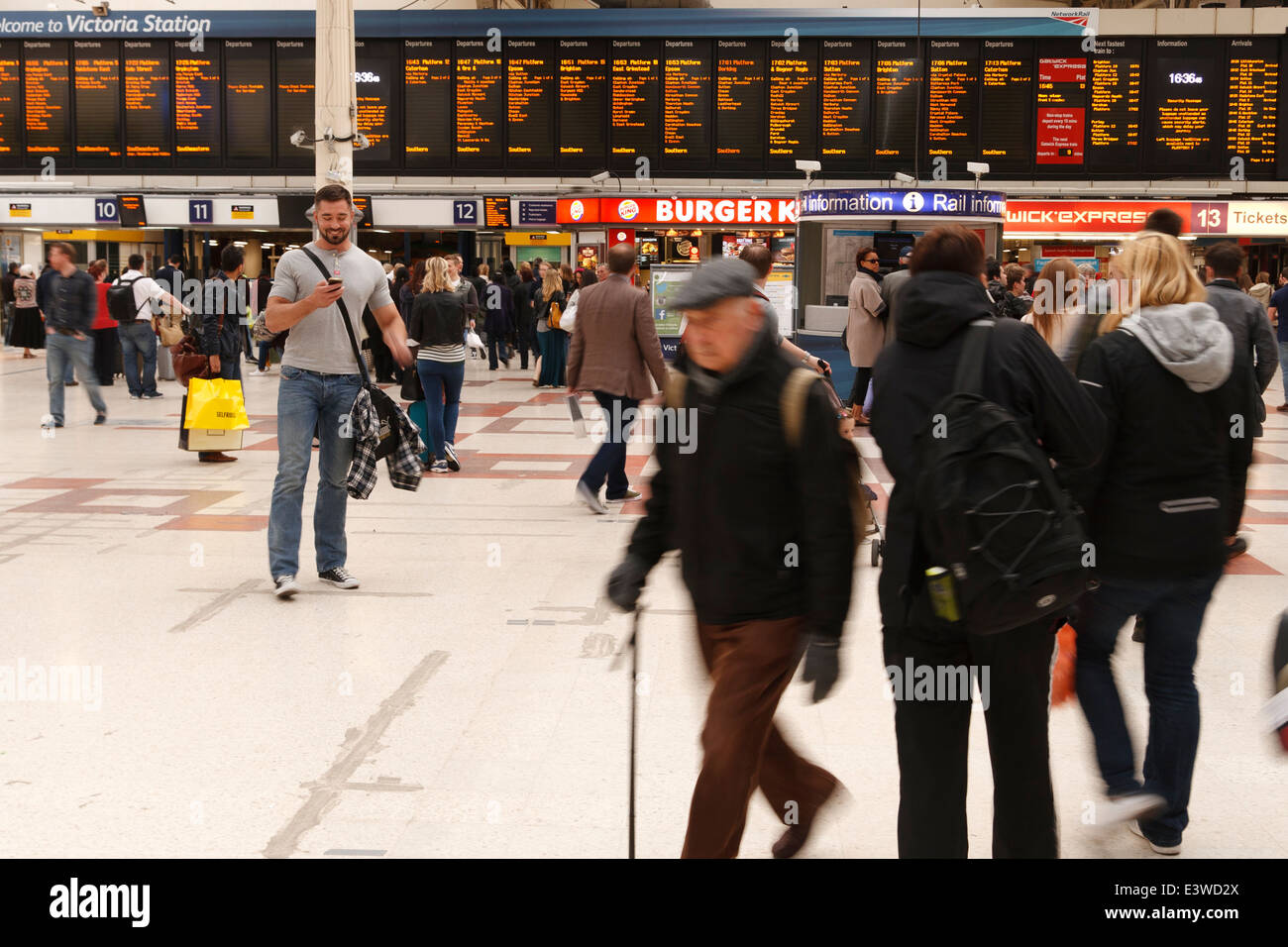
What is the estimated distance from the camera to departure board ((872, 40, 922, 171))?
20719 millimetres

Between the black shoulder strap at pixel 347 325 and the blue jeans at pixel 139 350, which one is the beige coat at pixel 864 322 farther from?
the blue jeans at pixel 139 350

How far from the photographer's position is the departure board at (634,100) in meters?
21.1

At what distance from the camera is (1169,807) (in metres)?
3.78

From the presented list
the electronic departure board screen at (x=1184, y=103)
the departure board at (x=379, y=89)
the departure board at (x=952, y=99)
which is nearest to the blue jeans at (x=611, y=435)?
the departure board at (x=952, y=99)

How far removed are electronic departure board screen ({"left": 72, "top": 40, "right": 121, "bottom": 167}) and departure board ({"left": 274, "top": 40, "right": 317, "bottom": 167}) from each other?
8.95 ft

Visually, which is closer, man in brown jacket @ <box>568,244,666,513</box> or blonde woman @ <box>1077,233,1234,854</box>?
blonde woman @ <box>1077,233,1234,854</box>

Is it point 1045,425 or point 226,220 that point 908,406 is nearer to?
point 1045,425

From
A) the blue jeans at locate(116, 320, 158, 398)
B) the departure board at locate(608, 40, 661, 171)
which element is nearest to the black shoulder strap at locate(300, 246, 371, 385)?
the blue jeans at locate(116, 320, 158, 398)

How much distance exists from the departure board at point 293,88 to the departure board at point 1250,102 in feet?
47.8

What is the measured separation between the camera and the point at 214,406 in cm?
1104

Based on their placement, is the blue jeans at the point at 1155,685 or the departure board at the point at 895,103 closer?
the blue jeans at the point at 1155,685

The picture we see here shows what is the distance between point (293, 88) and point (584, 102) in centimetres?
478

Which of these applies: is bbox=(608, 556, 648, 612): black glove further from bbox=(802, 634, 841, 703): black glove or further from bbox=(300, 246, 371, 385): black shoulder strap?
bbox=(300, 246, 371, 385): black shoulder strap

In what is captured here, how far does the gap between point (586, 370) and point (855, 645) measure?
362 cm
